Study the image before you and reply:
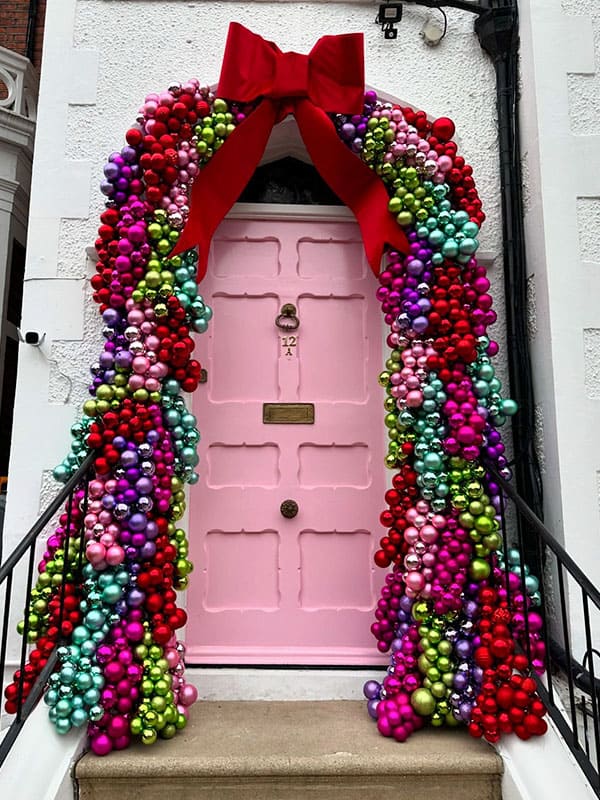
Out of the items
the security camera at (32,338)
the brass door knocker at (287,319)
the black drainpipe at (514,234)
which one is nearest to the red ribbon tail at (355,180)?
the brass door knocker at (287,319)

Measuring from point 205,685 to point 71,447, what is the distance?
125 centimetres

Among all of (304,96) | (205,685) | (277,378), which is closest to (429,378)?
→ (277,378)

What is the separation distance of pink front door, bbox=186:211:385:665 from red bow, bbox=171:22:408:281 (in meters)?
0.34

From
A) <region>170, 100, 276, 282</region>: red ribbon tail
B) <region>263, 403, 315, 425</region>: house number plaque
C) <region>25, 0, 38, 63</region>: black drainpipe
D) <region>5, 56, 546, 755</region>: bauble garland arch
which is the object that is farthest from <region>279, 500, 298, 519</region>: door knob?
<region>25, 0, 38, 63</region>: black drainpipe

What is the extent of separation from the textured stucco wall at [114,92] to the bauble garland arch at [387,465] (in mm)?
338

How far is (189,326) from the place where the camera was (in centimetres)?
283

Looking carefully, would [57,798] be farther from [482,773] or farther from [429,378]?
[429,378]

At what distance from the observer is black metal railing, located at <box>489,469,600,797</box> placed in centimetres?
218

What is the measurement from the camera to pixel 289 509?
3080mm

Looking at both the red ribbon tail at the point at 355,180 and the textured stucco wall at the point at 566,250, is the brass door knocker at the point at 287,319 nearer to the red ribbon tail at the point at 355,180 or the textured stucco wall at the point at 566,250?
the red ribbon tail at the point at 355,180

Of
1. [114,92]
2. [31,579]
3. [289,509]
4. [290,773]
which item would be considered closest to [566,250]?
[289,509]

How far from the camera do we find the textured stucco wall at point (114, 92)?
3037 millimetres

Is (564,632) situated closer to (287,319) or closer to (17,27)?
(287,319)

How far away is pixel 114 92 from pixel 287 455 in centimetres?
209
